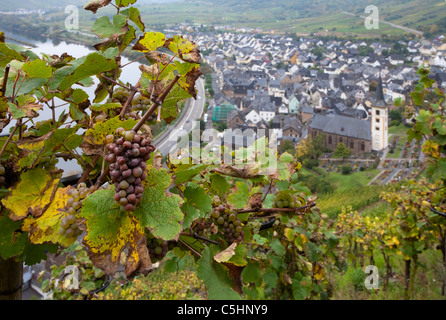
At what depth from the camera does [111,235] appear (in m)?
0.36

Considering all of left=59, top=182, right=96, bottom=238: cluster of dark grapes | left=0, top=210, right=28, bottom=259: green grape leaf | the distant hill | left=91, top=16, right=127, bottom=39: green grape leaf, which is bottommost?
left=0, top=210, right=28, bottom=259: green grape leaf

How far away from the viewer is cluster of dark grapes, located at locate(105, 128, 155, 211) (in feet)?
1.06

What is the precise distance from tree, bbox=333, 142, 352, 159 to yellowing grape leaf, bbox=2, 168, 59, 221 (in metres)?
19.0

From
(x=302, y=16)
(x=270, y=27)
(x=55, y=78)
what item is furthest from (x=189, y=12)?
(x=55, y=78)

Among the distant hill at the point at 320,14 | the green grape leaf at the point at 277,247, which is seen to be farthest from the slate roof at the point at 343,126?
the green grape leaf at the point at 277,247

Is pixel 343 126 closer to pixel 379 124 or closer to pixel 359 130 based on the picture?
pixel 359 130

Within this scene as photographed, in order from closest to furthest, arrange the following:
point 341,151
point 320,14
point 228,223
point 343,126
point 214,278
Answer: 1. point 214,278
2. point 228,223
3. point 341,151
4. point 343,126
5. point 320,14

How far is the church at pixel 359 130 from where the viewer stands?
63.8ft

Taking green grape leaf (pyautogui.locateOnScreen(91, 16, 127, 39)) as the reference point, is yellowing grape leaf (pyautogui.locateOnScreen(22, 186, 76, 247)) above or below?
below

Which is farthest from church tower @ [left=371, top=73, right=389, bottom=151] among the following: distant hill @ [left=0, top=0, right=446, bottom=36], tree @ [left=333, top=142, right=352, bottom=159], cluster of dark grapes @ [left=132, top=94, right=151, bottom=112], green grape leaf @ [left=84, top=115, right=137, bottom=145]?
green grape leaf @ [left=84, top=115, right=137, bottom=145]

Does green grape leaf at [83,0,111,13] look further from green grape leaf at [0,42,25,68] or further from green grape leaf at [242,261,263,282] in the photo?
green grape leaf at [242,261,263,282]

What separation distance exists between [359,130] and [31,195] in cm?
2087

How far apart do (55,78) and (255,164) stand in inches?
11.1

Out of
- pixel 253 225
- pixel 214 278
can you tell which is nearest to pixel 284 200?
pixel 253 225
